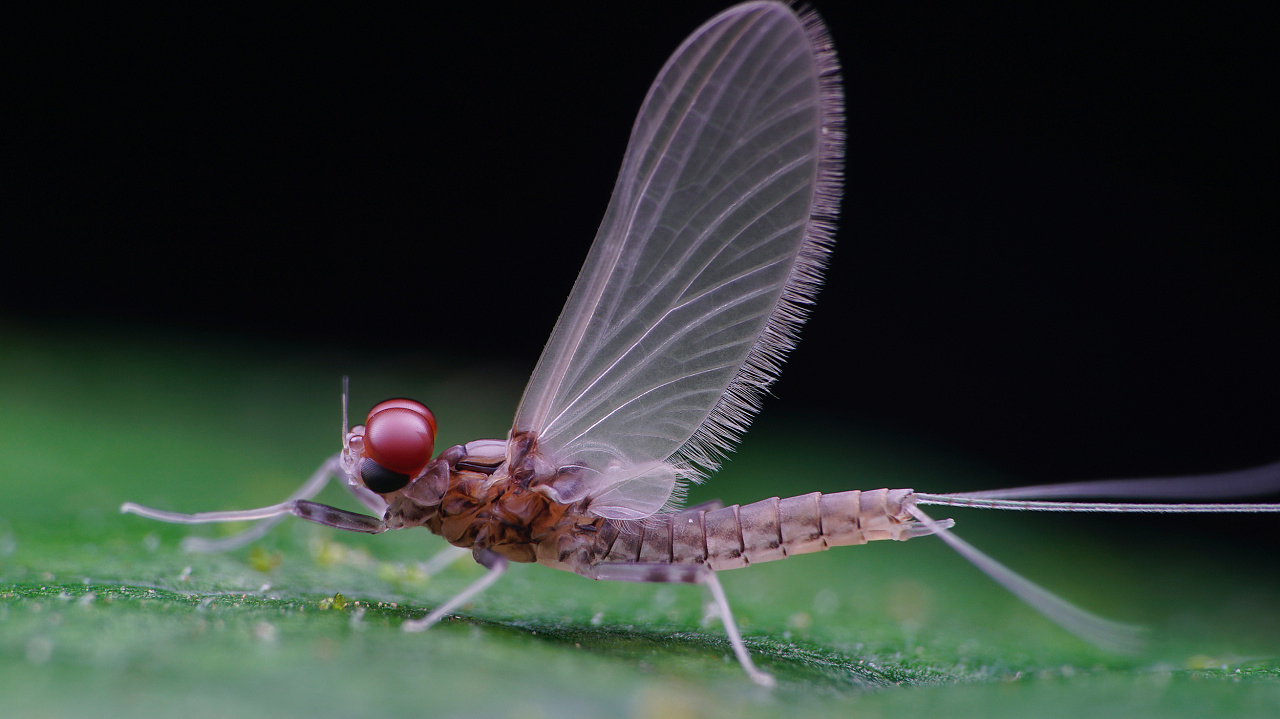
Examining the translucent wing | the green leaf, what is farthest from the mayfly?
the green leaf

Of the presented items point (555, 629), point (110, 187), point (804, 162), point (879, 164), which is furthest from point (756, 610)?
point (110, 187)

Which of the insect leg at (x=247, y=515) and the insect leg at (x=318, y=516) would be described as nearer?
the insect leg at (x=318, y=516)

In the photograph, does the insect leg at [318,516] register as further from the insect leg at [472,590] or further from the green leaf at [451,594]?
the insect leg at [472,590]

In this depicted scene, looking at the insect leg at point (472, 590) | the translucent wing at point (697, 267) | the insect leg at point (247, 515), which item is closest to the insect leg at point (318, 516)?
the insect leg at point (247, 515)

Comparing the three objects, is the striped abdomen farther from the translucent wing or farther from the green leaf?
the green leaf

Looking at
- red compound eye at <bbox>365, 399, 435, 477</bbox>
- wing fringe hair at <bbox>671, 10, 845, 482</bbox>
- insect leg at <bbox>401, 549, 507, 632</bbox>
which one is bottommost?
insect leg at <bbox>401, 549, 507, 632</bbox>

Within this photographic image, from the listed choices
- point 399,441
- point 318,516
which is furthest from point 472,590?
point 318,516

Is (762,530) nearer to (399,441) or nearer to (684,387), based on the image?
(684,387)
